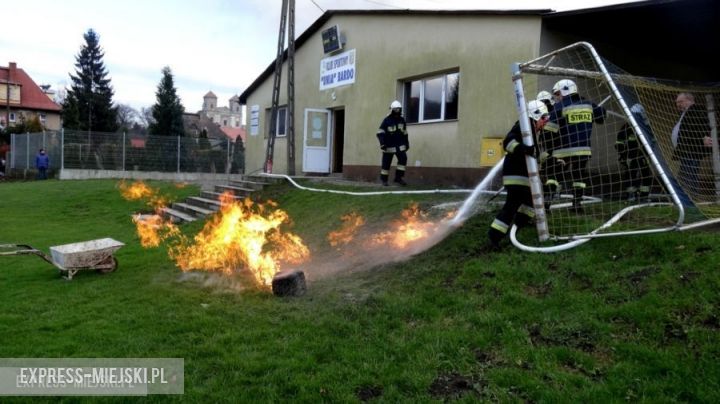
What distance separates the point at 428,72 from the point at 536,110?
23.1ft

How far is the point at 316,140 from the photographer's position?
18188 millimetres

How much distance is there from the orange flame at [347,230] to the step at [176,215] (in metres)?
5.81

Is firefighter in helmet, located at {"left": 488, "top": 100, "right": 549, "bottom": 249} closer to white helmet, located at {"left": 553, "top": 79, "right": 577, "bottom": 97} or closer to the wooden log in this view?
white helmet, located at {"left": 553, "top": 79, "right": 577, "bottom": 97}

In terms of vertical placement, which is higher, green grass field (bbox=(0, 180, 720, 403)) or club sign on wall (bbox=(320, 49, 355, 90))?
club sign on wall (bbox=(320, 49, 355, 90))

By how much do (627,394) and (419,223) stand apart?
5.31 m

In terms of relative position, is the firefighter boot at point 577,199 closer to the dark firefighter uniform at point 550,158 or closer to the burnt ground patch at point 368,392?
the dark firefighter uniform at point 550,158

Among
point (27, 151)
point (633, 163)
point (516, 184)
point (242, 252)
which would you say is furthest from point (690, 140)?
point (27, 151)

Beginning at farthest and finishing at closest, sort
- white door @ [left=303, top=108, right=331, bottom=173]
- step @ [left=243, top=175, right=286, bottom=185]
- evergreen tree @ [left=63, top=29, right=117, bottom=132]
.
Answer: evergreen tree @ [left=63, top=29, right=117, bottom=132], white door @ [left=303, top=108, right=331, bottom=173], step @ [left=243, top=175, right=286, bottom=185]

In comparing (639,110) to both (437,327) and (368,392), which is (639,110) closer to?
(437,327)

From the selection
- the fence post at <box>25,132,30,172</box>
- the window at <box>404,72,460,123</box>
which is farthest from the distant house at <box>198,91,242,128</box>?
the window at <box>404,72,460,123</box>

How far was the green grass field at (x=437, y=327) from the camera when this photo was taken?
12.6ft

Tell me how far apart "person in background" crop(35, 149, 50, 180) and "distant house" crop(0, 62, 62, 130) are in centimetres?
3547

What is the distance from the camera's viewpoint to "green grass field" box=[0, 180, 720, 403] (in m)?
3.83

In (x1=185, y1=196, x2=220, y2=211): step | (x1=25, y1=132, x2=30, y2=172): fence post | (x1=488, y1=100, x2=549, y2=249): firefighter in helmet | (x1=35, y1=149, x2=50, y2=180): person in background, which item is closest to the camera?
(x1=488, y1=100, x2=549, y2=249): firefighter in helmet
